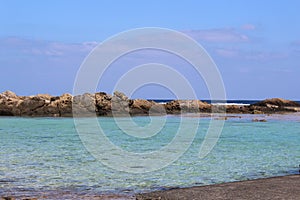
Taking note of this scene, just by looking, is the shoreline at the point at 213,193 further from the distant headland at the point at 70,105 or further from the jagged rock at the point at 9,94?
the jagged rock at the point at 9,94

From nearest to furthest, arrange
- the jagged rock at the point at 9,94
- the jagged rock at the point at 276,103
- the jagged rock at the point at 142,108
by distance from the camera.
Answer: the jagged rock at the point at 9,94
the jagged rock at the point at 142,108
the jagged rock at the point at 276,103

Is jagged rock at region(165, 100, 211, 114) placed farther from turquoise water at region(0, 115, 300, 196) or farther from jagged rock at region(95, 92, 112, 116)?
turquoise water at region(0, 115, 300, 196)

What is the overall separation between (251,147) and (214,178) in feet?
43.3

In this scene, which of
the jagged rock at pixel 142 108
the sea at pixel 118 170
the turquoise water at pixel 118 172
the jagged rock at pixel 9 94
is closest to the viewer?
the sea at pixel 118 170

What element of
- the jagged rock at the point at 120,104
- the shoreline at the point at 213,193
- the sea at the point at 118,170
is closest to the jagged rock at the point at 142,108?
the jagged rock at the point at 120,104

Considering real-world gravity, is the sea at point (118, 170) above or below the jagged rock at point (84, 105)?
below

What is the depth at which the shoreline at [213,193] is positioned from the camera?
1352cm

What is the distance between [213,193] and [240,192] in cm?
92

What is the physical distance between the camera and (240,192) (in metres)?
14.0

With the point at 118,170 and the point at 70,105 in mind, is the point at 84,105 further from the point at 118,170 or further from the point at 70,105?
the point at 118,170

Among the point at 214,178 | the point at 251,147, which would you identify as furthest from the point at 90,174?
the point at 251,147

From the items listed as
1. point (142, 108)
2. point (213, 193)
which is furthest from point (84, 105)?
point (213, 193)

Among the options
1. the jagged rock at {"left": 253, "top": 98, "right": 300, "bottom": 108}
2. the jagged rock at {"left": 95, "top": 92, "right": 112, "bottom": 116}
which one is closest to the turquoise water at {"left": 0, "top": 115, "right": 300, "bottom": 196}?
the jagged rock at {"left": 95, "top": 92, "right": 112, "bottom": 116}

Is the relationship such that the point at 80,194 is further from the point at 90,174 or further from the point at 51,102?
the point at 51,102
